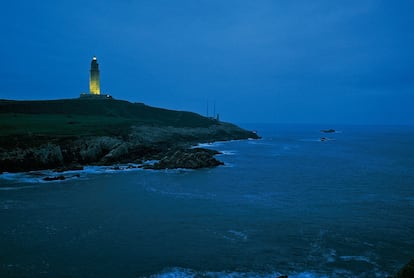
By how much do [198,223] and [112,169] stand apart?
91.4 feet

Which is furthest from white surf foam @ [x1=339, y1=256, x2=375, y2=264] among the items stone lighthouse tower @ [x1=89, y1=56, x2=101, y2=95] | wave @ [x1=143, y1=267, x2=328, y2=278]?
stone lighthouse tower @ [x1=89, y1=56, x2=101, y2=95]

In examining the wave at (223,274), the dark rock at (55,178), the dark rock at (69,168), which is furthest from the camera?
the dark rock at (69,168)

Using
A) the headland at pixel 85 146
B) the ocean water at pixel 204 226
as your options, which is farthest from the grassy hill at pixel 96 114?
the ocean water at pixel 204 226

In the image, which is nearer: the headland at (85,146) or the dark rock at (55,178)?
the dark rock at (55,178)

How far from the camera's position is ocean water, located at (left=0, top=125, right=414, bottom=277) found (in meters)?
17.7

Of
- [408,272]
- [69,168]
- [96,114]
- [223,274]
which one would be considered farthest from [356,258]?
[96,114]

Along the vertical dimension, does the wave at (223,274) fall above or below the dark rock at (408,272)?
below

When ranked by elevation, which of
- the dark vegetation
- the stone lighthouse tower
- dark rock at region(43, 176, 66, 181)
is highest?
the stone lighthouse tower

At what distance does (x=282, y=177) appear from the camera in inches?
1788

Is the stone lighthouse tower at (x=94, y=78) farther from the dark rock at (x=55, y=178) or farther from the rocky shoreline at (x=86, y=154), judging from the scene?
the dark rock at (x=55, y=178)

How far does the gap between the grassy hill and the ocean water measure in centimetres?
3634

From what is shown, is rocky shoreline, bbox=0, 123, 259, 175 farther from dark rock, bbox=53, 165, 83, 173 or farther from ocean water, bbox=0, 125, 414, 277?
ocean water, bbox=0, 125, 414, 277

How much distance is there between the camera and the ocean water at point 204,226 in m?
17.7

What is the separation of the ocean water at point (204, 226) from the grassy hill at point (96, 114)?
36342 millimetres
